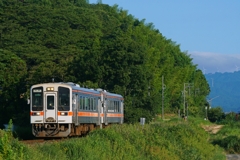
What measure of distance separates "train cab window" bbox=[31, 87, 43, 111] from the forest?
15.5 meters

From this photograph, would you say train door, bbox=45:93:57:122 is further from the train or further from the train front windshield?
the train front windshield

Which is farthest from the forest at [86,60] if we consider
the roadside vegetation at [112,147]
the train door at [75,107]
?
the roadside vegetation at [112,147]

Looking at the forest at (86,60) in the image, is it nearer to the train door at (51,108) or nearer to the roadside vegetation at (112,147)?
the train door at (51,108)

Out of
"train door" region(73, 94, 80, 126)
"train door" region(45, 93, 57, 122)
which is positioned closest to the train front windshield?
"train door" region(45, 93, 57, 122)

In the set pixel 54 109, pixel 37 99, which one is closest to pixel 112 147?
pixel 54 109

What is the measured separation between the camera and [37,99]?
2356 cm

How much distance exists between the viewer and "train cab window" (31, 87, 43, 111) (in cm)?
2344

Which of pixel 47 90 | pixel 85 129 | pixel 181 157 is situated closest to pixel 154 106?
pixel 85 129

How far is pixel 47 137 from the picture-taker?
23.9m

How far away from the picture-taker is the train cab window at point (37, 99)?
76.9ft

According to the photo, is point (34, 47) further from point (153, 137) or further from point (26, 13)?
point (153, 137)

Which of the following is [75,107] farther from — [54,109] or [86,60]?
[86,60]

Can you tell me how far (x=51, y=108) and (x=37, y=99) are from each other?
77 cm

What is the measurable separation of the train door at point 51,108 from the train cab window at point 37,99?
280mm
